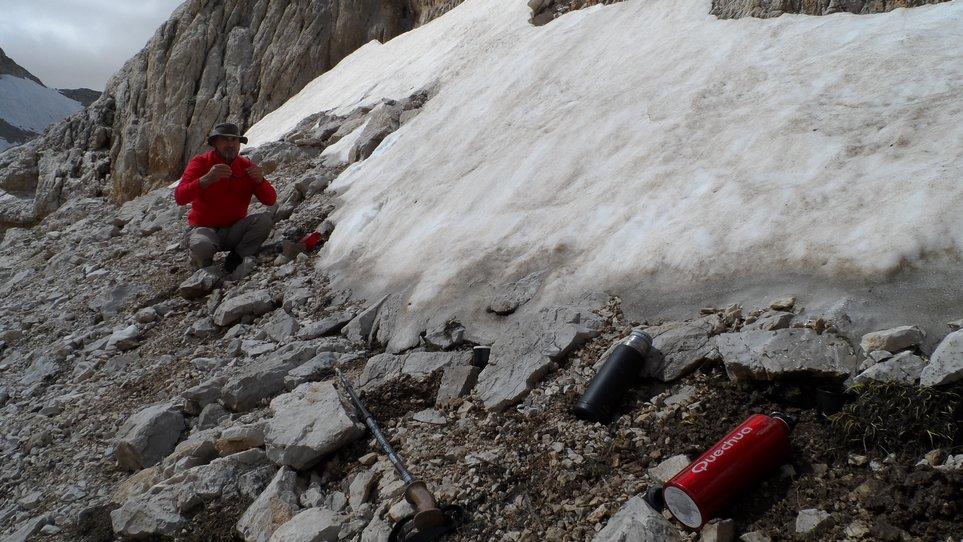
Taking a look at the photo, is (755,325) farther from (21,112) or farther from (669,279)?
(21,112)

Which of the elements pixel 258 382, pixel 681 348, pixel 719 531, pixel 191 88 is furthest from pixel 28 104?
pixel 719 531

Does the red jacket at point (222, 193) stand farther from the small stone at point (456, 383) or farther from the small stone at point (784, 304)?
the small stone at point (784, 304)

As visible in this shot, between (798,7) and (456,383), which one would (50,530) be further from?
(798,7)

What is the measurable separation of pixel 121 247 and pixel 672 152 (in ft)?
32.0

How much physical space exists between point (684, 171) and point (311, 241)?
4.88 m

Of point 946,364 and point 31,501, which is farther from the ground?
point 946,364

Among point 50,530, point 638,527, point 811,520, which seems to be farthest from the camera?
point 50,530

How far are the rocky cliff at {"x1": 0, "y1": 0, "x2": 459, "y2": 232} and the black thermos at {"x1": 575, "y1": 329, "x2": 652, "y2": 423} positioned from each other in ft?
54.0

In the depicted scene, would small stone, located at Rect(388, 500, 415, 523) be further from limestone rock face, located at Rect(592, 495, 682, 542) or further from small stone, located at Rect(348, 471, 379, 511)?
limestone rock face, located at Rect(592, 495, 682, 542)

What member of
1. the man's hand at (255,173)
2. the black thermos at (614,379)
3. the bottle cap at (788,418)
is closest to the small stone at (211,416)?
the black thermos at (614,379)

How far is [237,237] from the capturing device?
8758 millimetres

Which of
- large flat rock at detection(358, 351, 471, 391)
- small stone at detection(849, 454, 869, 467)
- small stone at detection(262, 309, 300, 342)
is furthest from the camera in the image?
small stone at detection(262, 309, 300, 342)

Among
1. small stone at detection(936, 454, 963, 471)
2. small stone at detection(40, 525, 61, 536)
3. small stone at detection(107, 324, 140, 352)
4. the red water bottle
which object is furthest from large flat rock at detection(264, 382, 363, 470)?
small stone at detection(107, 324, 140, 352)

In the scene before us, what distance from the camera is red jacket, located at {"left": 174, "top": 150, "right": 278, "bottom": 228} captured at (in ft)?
28.3
